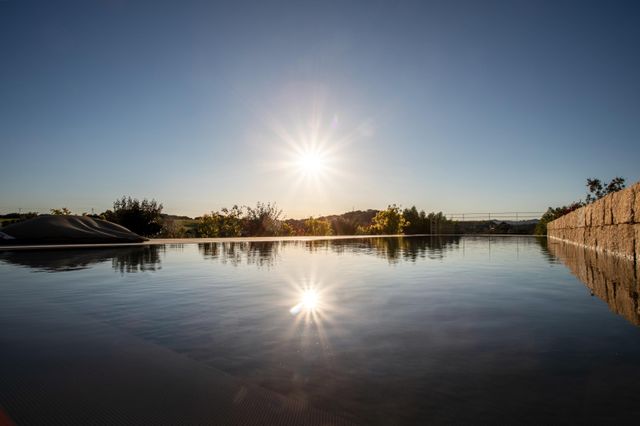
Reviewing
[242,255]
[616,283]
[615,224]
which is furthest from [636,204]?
[242,255]

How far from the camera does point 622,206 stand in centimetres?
596

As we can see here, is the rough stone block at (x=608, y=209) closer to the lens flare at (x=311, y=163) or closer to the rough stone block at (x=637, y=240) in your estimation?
the rough stone block at (x=637, y=240)

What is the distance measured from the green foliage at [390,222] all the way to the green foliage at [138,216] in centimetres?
1656

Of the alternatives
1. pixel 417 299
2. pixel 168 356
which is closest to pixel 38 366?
pixel 168 356

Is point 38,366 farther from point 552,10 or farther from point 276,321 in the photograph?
point 552,10

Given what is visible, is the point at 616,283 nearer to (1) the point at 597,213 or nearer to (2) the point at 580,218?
(1) the point at 597,213

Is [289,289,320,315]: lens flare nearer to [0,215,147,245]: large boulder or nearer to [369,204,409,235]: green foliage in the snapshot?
[0,215,147,245]: large boulder

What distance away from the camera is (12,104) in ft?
39.5

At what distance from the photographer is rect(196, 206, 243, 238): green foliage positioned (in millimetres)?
23547

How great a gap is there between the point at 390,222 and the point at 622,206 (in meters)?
22.8

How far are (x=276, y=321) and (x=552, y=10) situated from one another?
36.1ft

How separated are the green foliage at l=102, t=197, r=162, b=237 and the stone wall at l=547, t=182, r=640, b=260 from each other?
18.8 metres

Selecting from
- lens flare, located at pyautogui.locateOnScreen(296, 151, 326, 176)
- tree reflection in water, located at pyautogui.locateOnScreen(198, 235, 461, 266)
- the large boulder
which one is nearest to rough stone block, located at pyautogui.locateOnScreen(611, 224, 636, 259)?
tree reflection in water, located at pyautogui.locateOnScreen(198, 235, 461, 266)

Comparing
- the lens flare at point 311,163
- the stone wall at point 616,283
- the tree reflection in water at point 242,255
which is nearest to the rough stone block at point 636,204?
the stone wall at point 616,283
